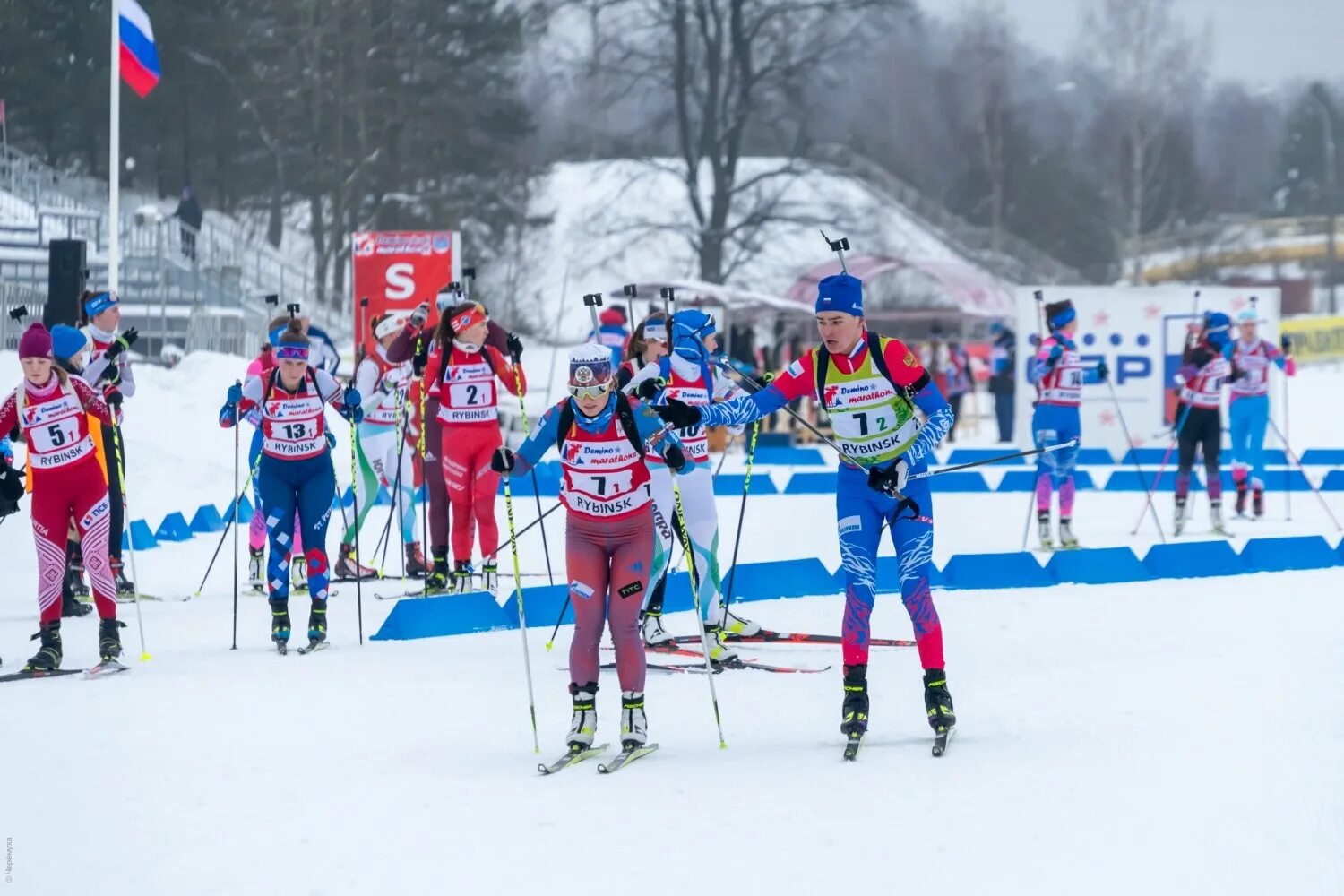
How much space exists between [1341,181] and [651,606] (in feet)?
234

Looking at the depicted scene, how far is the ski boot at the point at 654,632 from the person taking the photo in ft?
32.5

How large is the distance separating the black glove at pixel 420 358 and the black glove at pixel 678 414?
16.2 ft

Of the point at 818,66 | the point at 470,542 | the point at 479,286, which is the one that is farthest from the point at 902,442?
the point at 479,286

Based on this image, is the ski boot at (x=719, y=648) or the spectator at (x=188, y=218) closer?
the ski boot at (x=719, y=648)

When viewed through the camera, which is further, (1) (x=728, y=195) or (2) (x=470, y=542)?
(1) (x=728, y=195)

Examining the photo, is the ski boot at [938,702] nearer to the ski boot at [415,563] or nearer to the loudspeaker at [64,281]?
the ski boot at [415,563]

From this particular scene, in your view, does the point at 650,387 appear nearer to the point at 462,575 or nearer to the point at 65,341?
the point at 65,341

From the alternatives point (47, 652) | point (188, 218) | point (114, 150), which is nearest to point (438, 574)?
point (47, 652)

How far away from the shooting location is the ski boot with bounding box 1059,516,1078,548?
14711mm

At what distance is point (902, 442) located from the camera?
7512mm

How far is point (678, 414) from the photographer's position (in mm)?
7164

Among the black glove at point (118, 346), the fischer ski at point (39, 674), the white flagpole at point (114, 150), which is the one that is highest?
the white flagpole at point (114, 150)

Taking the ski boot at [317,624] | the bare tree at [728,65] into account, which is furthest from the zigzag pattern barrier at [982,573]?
the bare tree at [728,65]

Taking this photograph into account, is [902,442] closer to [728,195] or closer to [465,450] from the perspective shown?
[465,450]
